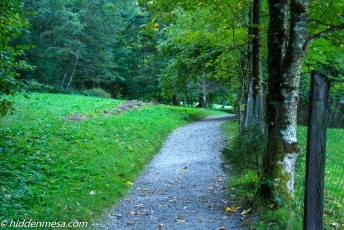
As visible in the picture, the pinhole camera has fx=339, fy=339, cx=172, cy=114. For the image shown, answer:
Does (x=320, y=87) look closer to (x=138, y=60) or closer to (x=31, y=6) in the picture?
(x=31, y=6)

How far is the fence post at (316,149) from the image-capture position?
3.62 meters

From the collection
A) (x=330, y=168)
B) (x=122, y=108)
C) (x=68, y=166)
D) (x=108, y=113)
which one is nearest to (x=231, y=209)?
(x=330, y=168)

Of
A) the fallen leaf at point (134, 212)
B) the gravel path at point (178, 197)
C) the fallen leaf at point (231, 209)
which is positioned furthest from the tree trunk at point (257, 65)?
the fallen leaf at point (134, 212)

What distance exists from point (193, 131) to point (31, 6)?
2538 centimetres

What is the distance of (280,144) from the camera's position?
5340 mm

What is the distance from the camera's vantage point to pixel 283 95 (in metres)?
5.28

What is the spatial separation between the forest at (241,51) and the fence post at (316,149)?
8.5 inches

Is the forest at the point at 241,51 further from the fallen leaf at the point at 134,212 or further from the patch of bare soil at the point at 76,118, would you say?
the patch of bare soil at the point at 76,118

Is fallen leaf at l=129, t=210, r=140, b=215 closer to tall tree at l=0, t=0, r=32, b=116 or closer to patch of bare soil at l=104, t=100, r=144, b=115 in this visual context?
tall tree at l=0, t=0, r=32, b=116

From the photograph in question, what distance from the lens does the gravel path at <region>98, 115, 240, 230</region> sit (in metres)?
5.94

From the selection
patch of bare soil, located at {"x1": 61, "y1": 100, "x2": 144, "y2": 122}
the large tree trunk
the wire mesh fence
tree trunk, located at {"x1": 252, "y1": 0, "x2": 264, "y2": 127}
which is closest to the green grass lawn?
the wire mesh fence

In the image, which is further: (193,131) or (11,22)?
(193,131)

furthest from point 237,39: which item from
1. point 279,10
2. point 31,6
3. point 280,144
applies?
point 31,6

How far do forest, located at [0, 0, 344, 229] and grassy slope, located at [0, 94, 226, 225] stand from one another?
3.46ft
